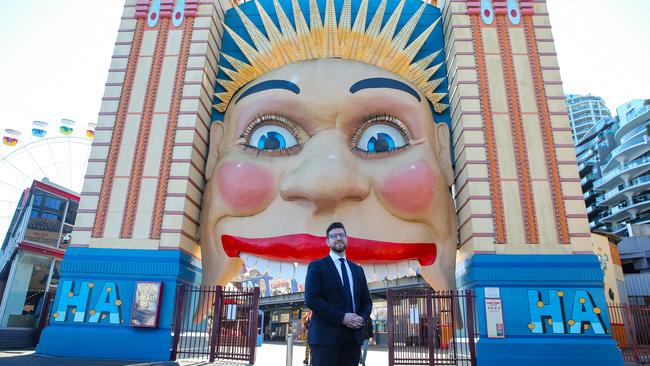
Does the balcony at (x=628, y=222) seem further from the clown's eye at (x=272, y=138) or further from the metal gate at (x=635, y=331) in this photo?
the clown's eye at (x=272, y=138)

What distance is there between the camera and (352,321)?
3270mm

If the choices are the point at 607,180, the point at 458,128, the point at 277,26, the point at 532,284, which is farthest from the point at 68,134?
the point at 607,180

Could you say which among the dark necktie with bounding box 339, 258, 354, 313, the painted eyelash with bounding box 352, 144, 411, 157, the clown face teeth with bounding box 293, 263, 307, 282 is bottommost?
the dark necktie with bounding box 339, 258, 354, 313

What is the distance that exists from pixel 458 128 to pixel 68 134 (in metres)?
18.7

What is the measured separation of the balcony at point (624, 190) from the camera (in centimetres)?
4544

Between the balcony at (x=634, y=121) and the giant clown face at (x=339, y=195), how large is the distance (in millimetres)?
44634

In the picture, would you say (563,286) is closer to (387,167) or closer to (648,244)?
(387,167)

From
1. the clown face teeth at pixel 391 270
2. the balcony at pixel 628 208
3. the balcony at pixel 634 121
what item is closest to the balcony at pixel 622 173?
the balcony at pixel 628 208

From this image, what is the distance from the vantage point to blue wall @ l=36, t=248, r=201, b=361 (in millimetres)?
8906

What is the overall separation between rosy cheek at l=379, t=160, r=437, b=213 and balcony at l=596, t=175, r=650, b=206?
149ft

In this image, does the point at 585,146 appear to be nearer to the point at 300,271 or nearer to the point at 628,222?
the point at 628,222

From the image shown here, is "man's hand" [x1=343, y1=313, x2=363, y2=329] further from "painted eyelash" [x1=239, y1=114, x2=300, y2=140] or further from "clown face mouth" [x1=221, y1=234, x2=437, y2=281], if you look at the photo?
"painted eyelash" [x1=239, y1=114, x2=300, y2=140]

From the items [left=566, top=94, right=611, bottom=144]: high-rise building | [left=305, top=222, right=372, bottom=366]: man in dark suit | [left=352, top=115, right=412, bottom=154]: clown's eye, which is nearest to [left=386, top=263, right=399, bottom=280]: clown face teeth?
[left=352, top=115, right=412, bottom=154]: clown's eye

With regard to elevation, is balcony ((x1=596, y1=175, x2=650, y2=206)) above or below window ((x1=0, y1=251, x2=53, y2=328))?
above
